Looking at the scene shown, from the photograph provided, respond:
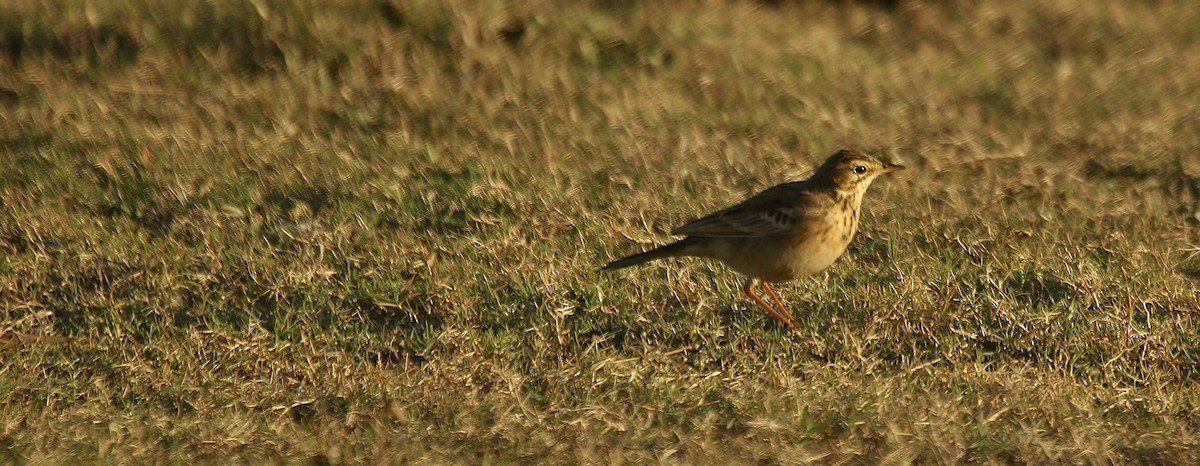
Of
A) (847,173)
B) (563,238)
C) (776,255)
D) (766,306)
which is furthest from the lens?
(563,238)

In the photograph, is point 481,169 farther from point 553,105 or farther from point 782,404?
point 782,404

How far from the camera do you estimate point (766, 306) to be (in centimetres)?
597

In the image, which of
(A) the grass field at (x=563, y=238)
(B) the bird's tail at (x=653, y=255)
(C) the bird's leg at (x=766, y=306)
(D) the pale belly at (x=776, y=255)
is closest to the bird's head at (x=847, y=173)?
(D) the pale belly at (x=776, y=255)

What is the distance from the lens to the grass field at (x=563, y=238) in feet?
16.7

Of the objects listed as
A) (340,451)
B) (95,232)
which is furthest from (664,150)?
(340,451)

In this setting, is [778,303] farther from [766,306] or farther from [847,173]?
[847,173]

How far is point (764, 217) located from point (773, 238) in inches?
5.3

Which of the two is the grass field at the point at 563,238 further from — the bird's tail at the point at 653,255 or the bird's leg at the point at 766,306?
the bird's tail at the point at 653,255

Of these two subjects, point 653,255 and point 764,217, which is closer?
point 653,255

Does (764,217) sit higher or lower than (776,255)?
higher

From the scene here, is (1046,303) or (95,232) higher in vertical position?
(95,232)

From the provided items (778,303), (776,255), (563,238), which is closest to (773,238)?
(776,255)

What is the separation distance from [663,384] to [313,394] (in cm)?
127

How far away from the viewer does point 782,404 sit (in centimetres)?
516
